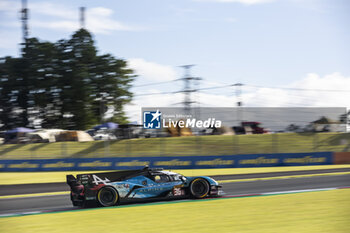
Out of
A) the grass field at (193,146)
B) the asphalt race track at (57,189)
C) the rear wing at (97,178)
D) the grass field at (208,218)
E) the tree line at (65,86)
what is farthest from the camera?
the tree line at (65,86)

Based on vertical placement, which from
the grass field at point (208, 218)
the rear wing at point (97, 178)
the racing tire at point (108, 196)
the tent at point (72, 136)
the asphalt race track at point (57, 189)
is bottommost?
the asphalt race track at point (57, 189)

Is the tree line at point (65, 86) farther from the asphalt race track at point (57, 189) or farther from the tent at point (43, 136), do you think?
the asphalt race track at point (57, 189)

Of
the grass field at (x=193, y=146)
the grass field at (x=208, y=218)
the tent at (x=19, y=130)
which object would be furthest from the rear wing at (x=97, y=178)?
the tent at (x=19, y=130)

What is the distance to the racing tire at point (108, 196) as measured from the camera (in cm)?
1077

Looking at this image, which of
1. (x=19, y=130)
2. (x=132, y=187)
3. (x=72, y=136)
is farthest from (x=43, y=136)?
(x=132, y=187)

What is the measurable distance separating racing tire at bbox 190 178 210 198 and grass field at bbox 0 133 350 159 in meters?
21.0

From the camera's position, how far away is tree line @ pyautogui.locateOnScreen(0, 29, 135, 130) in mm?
38250

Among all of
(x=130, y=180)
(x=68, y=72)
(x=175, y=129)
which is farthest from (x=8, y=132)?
(x=130, y=180)

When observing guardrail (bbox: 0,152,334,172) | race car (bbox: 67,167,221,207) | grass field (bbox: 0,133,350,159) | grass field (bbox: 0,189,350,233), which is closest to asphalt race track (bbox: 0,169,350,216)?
race car (bbox: 67,167,221,207)

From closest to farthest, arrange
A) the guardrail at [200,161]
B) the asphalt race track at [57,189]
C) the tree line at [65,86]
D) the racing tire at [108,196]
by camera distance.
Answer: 1. the racing tire at [108,196]
2. the asphalt race track at [57,189]
3. the guardrail at [200,161]
4. the tree line at [65,86]

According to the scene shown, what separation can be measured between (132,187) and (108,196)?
0.67m

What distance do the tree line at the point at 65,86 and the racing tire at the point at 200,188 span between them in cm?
2627

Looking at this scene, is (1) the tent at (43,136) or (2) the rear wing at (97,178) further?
(1) the tent at (43,136)

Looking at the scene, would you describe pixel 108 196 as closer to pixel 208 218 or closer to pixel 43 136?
pixel 208 218
